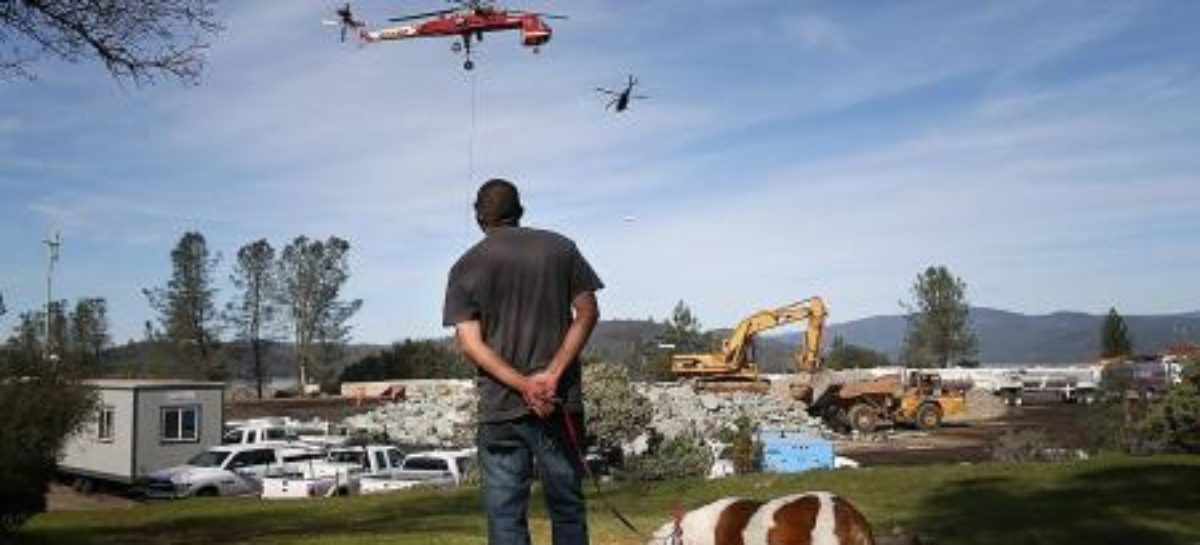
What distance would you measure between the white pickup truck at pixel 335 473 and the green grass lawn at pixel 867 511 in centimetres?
407

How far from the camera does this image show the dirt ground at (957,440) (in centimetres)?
3475

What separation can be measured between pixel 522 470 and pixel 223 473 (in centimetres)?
2699

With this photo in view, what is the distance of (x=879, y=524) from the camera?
14570 mm

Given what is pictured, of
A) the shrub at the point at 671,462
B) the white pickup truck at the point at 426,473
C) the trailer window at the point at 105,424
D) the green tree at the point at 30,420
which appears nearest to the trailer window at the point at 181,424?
Answer: the trailer window at the point at 105,424

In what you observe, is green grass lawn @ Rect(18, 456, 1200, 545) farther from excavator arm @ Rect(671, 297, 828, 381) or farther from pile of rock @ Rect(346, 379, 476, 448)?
excavator arm @ Rect(671, 297, 828, 381)

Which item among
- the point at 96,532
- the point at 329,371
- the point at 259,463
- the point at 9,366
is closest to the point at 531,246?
the point at 96,532

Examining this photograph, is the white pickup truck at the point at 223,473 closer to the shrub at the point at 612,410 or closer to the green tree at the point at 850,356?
the shrub at the point at 612,410

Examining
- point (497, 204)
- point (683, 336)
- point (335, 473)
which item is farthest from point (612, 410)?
point (683, 336)

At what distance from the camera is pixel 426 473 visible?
2839 cm

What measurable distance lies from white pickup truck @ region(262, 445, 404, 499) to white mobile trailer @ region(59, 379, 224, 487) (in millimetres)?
6215

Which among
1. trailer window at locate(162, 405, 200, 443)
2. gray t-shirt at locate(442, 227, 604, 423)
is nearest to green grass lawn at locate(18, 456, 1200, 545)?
gray t-shirt at locate(442, 227, 604, 423)

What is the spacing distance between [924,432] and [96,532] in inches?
1440

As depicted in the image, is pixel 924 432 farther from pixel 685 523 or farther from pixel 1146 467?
pixel 685 523

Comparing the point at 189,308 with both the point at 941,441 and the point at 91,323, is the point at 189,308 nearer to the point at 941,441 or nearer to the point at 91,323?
the point at 91,323
